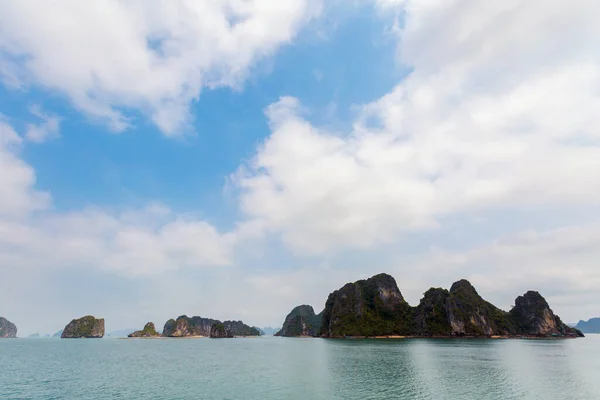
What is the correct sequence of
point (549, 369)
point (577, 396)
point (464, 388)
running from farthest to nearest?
1. point (549, 369)
2. point (464, 388)
3. point (577, 396)

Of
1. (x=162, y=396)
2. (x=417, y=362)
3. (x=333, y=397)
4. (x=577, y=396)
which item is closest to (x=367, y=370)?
(x=417, y=362)

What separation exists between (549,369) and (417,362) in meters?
32.3

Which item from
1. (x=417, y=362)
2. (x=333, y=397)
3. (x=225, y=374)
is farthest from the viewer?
(x=417, y=362)

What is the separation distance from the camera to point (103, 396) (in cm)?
5228

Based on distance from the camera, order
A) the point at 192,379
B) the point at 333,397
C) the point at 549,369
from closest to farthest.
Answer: the point at 333,397 < the point at 192,379 < the point at 549,369

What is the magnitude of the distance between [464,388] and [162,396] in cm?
5166

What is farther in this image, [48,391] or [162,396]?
[48,391]

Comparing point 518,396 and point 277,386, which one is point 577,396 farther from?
point 277,386

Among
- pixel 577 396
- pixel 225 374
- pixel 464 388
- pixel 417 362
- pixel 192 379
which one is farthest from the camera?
pixel 417 362

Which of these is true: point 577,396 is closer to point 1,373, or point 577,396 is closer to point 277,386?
point 277,386

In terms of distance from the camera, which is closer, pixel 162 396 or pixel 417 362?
pixel 162 396

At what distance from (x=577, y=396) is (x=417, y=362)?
44.7 meters

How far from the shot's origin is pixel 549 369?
84.9 meters

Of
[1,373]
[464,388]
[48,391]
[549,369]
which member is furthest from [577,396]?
[1,373]
